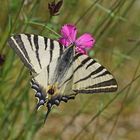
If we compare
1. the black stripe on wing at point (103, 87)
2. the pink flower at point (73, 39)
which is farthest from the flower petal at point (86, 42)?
the black stripe on wing at point (103, 87)

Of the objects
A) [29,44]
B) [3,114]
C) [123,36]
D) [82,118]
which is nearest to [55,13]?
[29,44]

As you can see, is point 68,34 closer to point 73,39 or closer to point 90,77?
Answer: point 73,39

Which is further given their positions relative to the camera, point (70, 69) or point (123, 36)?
point (123, 36)

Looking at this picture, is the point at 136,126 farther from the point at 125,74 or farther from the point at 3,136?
the point at 3,136

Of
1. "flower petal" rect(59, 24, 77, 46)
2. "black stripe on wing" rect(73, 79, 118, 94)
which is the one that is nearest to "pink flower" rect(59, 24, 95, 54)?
"flower petal" rect(59, 24, 77, 46)

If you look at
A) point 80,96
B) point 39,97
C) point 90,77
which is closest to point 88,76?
point 90,77

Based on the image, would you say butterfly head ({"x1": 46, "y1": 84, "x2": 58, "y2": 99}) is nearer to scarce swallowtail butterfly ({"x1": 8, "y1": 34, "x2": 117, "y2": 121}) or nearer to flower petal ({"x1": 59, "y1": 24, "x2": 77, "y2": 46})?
scarce swallowtail butterfly ({"x1": 8, "y1": 34, "x2": 117, "y2": 121})
